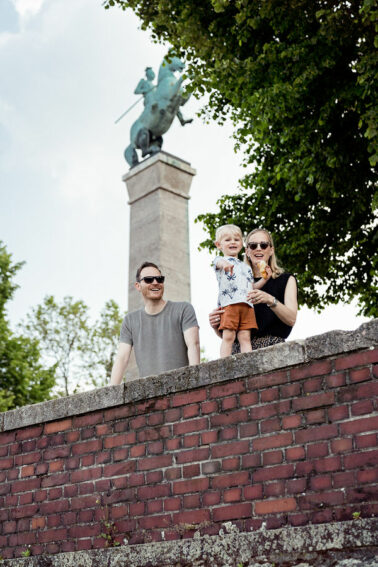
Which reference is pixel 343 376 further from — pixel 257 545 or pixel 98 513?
pixel 98 513

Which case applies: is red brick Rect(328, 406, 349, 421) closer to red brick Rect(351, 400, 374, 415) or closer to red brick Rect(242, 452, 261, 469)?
red brick Rect(351, 400, 374, 415)

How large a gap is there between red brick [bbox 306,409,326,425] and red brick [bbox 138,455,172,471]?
105 cm

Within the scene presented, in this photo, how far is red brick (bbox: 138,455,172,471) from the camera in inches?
185

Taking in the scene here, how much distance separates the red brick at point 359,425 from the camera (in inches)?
153

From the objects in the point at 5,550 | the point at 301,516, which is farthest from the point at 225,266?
the point at 5,550

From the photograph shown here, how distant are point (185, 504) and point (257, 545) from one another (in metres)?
0.64

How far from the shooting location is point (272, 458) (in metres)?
4.21

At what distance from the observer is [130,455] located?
493cm

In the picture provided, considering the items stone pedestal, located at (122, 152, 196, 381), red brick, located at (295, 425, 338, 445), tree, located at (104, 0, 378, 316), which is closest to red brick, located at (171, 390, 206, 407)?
red brick, located at (295, 425, 338, 445)

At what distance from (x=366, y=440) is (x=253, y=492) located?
30.8 inches

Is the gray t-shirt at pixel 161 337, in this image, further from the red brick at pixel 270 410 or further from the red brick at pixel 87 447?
the red brick at pixel 270 410

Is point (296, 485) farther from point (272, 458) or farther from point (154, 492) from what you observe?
point (154, 492)

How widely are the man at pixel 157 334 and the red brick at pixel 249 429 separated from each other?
0.99 meters

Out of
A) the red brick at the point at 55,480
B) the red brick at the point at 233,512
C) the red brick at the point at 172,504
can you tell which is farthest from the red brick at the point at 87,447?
the red brick at the point at 233,512
